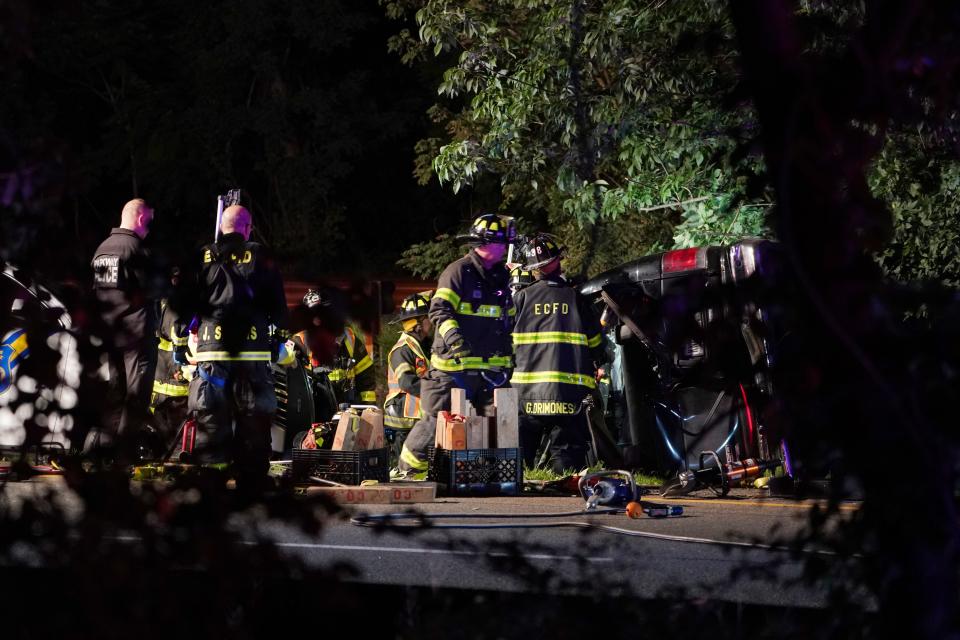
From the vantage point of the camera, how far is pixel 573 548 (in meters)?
6.65

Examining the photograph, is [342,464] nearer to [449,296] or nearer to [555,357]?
[449,296]

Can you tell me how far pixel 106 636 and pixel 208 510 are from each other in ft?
1.15

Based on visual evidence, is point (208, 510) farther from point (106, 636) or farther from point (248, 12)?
point (248, 12)

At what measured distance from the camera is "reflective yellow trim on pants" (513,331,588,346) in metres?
11.4

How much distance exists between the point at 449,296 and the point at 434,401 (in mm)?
1051

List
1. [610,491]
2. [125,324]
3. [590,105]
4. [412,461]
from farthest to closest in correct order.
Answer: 1. [590,105]
2. [412,461]
3. [610,491]
4. [125,324]

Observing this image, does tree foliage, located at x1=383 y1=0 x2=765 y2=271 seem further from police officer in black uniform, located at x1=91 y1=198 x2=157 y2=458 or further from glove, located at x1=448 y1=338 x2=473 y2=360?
police officer in black uniform, located at x1=91 y1=198 x2=157 y2=458

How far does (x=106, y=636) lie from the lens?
205cm

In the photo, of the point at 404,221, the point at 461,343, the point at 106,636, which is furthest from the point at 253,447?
the point at 404,221

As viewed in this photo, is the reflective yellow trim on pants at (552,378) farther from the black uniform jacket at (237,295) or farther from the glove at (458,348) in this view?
the black uniform jacket at (237,295)

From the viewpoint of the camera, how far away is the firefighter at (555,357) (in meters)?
11.4

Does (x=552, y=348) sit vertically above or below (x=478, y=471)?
above

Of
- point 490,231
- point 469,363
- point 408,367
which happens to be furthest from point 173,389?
point 490,231

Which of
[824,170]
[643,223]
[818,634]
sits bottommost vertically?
[818,634]
